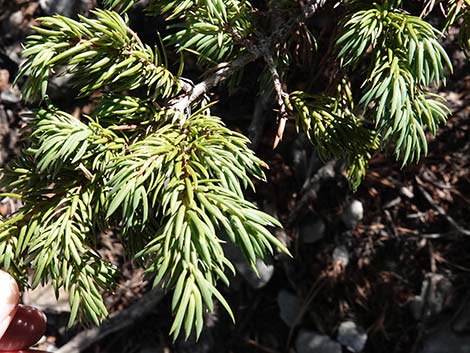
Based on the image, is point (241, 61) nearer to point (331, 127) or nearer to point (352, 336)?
point (331, 127)

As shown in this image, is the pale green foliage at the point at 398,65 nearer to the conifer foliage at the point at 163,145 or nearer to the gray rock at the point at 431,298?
the conifer foliage at the point at 163,145

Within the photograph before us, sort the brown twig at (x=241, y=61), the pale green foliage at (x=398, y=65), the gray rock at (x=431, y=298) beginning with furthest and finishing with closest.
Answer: the gray rock at (x=431, y=298)
the brown twig at (x=241, y=61)
the pale green foliage at (x=398, y=65)

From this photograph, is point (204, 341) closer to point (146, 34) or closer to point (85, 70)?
point (146, 34)

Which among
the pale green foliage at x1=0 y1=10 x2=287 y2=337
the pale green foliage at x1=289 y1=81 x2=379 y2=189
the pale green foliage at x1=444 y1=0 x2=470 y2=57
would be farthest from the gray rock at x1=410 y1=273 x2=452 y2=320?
the pale green foliage at x1=0 y1=10 x2=287 y2=337

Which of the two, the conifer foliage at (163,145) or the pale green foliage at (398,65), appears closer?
the conifer foliage at (163,145)

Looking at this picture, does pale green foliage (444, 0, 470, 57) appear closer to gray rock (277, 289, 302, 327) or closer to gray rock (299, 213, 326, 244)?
gray rock (299, 213, 326, 244)

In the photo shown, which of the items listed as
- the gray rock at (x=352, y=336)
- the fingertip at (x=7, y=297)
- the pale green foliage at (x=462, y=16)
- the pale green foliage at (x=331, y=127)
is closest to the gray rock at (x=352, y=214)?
the gray rock at (x=352, y=336)
